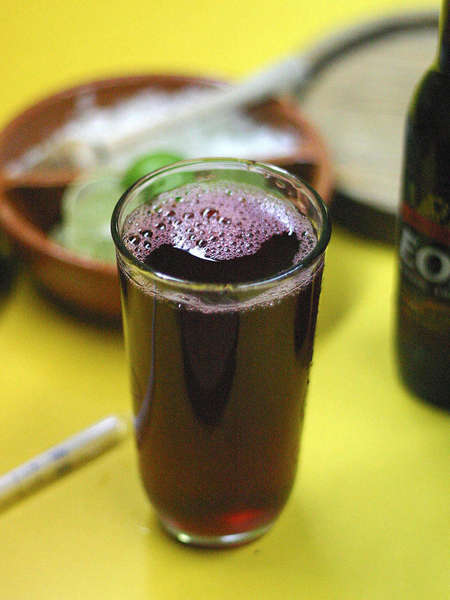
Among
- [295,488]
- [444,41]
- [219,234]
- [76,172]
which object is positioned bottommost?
[295,488]

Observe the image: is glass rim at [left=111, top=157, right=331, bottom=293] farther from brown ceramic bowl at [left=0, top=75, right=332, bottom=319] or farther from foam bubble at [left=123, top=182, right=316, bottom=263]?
brown ceramic bowl at [left=0, top=75, right=332, bottom=319]

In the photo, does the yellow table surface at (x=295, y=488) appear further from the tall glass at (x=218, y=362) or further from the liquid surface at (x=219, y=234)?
the liquid surface at (x=219, y=234)

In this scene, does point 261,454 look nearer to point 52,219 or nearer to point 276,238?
point 276,238

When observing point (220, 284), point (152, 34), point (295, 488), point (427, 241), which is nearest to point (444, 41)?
point (427, 241)

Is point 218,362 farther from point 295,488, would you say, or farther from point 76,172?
point 76,172

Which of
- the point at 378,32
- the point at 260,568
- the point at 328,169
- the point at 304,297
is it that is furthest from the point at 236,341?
the point at 378,32

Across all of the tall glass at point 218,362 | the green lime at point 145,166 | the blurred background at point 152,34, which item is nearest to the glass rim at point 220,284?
the tall glass at point 218,362
